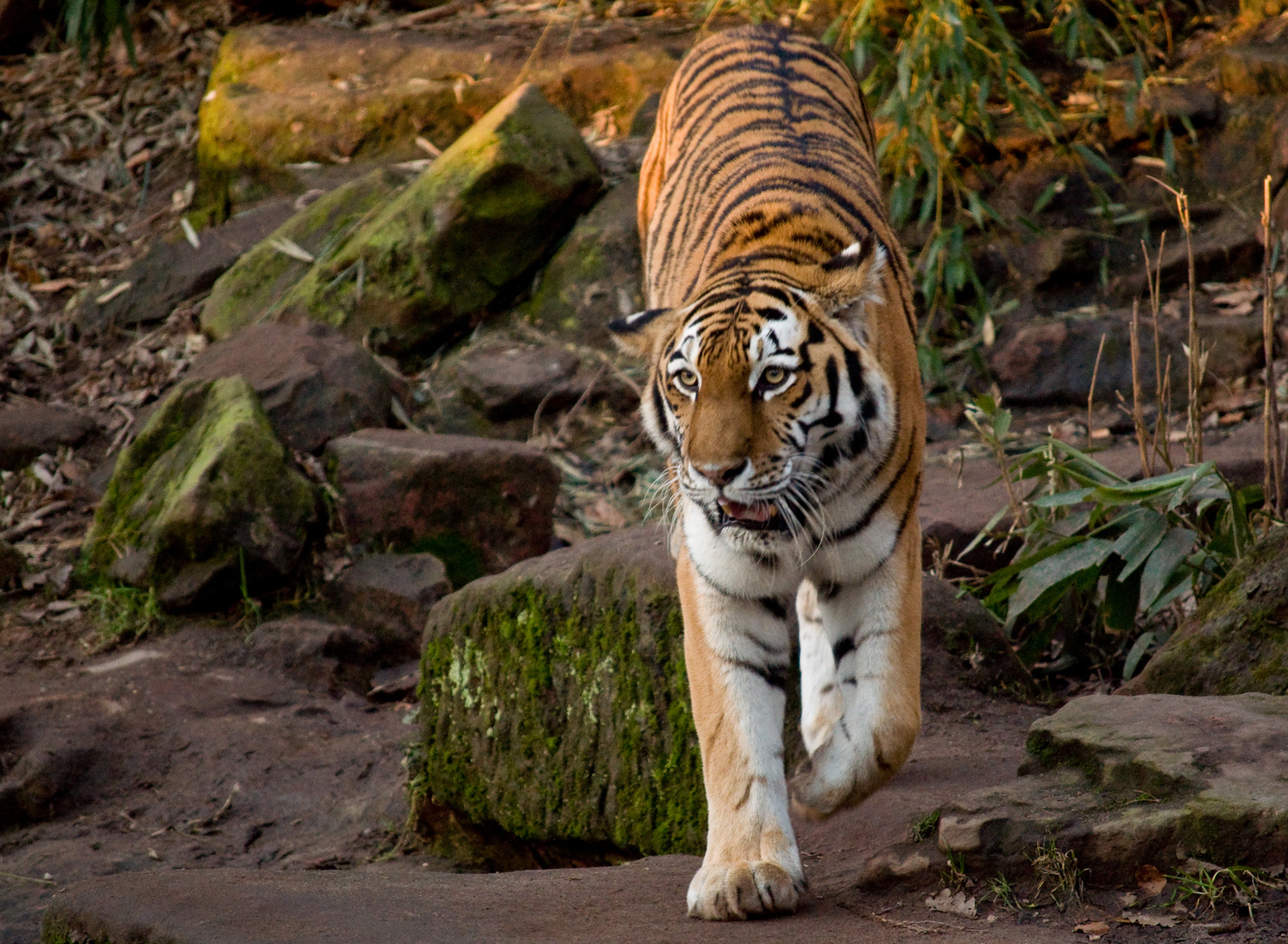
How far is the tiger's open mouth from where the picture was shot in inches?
103

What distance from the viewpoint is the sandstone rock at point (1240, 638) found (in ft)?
9.53

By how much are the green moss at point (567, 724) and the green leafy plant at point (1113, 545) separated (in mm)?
1061

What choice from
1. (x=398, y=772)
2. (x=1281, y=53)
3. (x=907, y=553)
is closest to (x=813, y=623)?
(x=907, y=553)

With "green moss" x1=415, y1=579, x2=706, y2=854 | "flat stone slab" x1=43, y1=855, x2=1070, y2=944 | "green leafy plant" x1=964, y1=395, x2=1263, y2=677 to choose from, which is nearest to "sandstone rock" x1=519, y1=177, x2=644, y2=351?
"green moss" x1=415, y1=579, x2=706, y2=854

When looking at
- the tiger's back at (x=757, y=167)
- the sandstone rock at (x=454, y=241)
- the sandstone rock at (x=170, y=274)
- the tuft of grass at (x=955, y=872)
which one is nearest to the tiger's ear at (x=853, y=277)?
the tiger's back at (x=757, y=167)

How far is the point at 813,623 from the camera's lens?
336cm

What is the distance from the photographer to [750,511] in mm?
2637

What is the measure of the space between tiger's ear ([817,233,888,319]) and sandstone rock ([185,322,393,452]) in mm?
3805

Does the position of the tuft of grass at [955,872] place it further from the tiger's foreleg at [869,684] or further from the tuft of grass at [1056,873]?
the tiger's foreleg at [869,684]

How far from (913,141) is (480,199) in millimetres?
2161

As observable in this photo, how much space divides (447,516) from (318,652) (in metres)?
0.78

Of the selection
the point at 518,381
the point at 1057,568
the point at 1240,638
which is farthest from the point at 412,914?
the point at 518,381

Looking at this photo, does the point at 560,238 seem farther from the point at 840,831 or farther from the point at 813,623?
the point at 840,831

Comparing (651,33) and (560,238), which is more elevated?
(651,33)
